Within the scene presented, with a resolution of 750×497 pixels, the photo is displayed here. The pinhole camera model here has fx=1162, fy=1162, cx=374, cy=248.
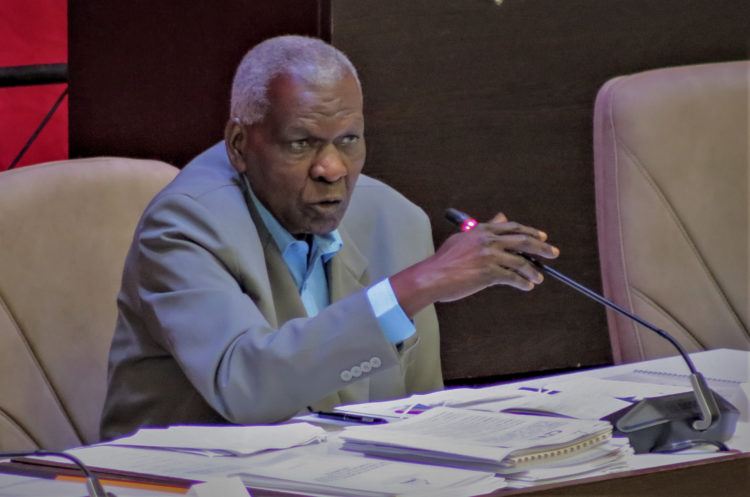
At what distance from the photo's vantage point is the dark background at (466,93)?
239cm

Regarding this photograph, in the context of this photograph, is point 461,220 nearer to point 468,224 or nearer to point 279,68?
point 468,224

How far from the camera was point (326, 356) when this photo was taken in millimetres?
1479

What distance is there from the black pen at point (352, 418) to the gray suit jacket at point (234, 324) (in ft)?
0.27

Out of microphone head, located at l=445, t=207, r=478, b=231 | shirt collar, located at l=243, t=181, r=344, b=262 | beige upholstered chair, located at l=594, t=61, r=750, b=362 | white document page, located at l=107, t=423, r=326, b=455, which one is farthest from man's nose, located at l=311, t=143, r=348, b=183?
beige upholstered chair, located at l=594, t=61, r=750, b=362

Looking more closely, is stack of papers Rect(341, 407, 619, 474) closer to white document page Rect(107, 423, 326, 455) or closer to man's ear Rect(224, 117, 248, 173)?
white document page Rect(107, 423, 326, 455)

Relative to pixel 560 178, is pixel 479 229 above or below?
above

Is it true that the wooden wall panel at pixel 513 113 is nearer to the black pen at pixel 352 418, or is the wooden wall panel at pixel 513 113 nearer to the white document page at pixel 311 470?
the black pen at pixel 352 418

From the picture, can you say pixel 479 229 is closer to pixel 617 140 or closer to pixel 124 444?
pixel 124 444

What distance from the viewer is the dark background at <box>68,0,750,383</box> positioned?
2395mm

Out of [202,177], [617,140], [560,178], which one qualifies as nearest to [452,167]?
[560,178]

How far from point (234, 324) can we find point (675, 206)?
964mm

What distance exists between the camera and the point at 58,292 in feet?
5.64

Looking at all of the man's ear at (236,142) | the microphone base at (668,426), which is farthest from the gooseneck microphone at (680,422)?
the man's ear at (236,142)

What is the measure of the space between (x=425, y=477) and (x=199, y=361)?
54cm
